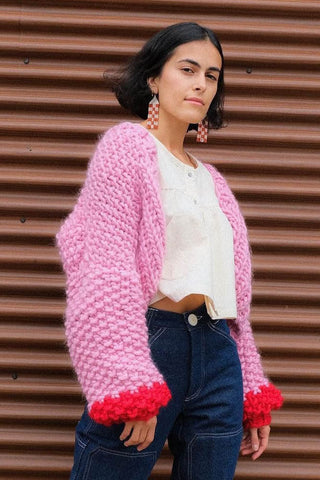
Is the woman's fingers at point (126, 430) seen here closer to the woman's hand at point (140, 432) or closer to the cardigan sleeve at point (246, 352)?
the woman's hand at point (140, 432)

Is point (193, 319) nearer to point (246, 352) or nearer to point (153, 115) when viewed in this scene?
point (246, 352)

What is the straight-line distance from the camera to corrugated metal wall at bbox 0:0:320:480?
281 cm

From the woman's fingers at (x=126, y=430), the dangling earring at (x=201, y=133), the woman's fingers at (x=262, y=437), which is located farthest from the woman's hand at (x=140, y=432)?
the dangling earring at (x=201, y=133)

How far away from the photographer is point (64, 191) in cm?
288

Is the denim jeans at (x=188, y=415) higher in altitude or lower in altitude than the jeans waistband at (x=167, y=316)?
lower

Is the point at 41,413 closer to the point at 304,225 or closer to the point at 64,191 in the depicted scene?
the point at 64,191

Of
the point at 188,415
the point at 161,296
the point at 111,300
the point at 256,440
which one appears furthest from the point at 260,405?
the point at 111,300

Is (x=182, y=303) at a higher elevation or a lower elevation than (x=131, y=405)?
higher

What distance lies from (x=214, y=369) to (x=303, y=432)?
4.10 feet

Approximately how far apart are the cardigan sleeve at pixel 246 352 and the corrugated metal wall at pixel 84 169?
30.2 inches

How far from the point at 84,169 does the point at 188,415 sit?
140 centimetres

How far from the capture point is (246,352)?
213 cm

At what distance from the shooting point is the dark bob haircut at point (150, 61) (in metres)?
2.03

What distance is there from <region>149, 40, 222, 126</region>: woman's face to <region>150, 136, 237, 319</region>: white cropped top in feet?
0.43
